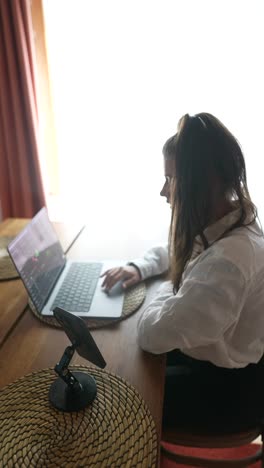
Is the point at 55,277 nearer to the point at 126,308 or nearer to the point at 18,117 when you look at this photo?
the point at 126,308

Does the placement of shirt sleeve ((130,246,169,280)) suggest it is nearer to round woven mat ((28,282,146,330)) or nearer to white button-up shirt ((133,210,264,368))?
round woven mat ((28,282,146,330))

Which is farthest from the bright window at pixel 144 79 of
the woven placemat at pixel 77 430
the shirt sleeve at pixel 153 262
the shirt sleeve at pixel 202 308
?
the woven placemat at pixel 77 430

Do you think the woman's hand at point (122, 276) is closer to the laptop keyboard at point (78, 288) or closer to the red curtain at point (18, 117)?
the laptop keyboard at point (78, 288)

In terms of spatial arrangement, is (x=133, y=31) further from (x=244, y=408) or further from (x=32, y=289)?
(x=244, y=408)

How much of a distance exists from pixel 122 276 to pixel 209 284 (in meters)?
0.39

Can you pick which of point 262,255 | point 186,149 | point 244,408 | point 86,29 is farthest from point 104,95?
point 244,408

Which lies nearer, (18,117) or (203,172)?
(203,172)

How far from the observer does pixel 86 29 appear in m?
1.98

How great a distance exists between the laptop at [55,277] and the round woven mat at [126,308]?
12 mm

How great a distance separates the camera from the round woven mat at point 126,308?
884 mm

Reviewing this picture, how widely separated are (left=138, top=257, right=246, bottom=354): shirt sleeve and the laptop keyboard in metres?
0.26

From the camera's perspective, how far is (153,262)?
1.13m

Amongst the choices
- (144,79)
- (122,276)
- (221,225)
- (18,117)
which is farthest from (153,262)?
(18,117)

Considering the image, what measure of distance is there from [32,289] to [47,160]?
157 centimetres
